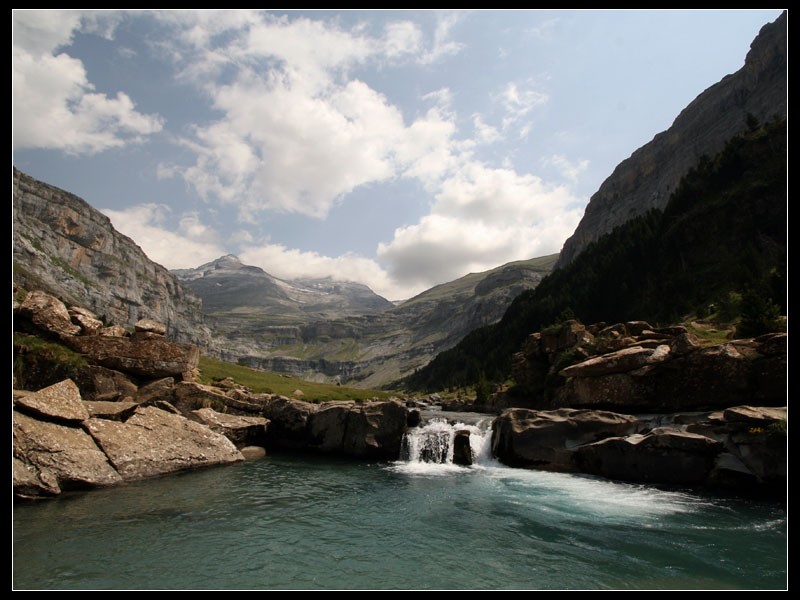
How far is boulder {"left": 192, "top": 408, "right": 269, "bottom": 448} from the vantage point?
39.6 meters

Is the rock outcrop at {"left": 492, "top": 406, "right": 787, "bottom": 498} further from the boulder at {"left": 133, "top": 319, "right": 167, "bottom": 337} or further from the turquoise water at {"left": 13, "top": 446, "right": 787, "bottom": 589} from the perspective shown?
the boulder at {"left": 133, "top": 319, "right": 167, "bottom": 337}

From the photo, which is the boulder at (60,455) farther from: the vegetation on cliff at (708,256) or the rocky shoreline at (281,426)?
the vegetation on cliff at (708,256)

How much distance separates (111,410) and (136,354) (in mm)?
12897

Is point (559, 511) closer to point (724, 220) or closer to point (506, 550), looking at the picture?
point (506, 550)

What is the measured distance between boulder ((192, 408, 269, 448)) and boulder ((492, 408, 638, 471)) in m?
24.6

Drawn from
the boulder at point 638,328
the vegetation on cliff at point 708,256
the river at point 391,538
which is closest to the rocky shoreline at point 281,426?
the boulder at point 638,328

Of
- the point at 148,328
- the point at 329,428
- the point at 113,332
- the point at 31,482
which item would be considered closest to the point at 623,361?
the point at 329,428

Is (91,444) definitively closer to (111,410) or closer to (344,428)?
(111,410)

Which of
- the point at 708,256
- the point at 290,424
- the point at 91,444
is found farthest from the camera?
the point at 708,256

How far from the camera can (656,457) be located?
30.4 meters

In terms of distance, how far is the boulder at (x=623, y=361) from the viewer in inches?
1532

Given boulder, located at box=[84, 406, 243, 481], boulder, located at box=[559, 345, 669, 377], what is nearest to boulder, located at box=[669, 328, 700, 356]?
boulder, located at box=[559, 345, 669, 377]
